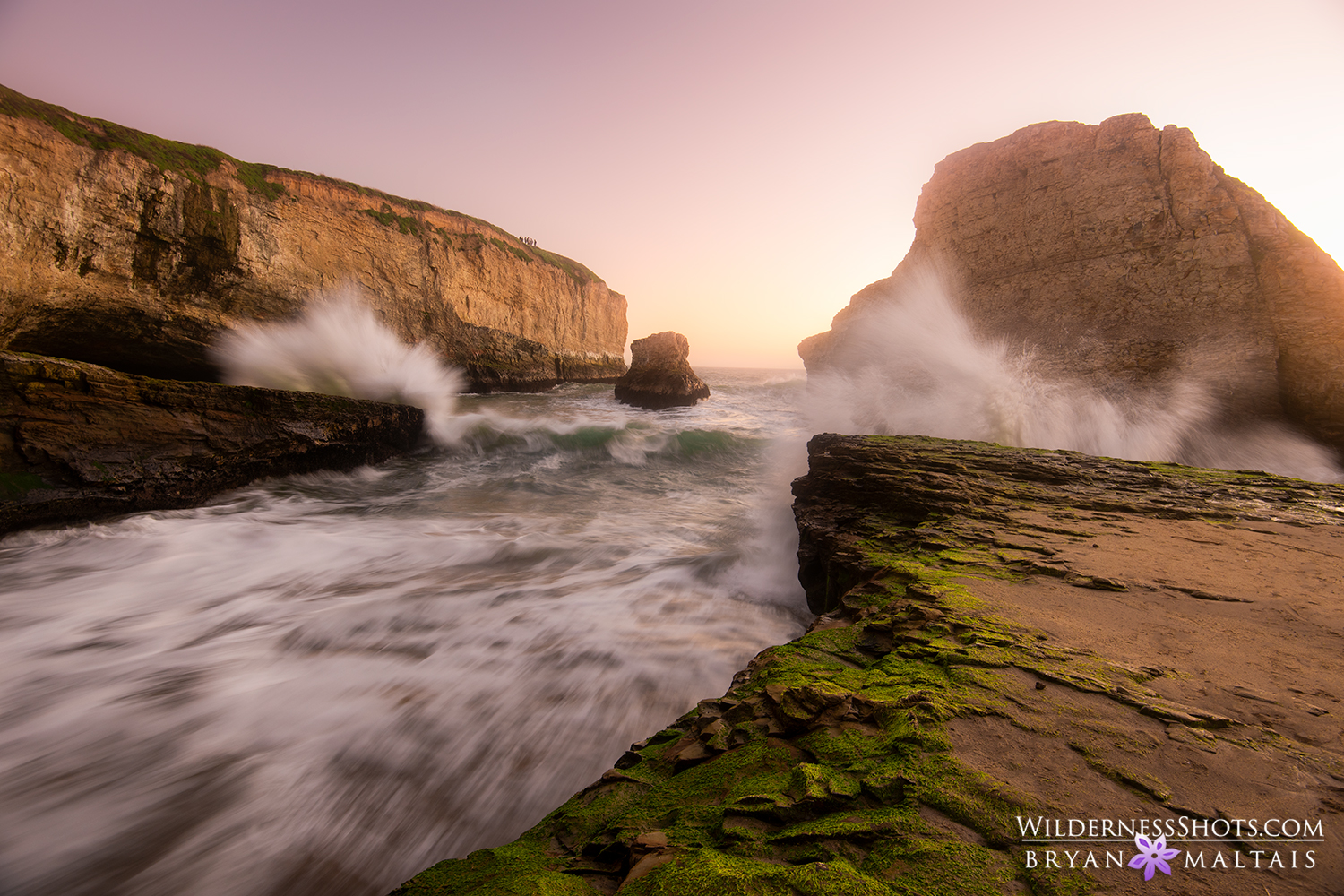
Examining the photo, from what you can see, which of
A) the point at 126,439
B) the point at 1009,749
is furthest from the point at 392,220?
the point at 1009,749

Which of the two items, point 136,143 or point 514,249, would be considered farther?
point 514,249

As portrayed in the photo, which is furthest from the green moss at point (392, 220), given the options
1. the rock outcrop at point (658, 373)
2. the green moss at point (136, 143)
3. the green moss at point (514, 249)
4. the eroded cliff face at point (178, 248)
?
the rock outcrop at point (658, 373)

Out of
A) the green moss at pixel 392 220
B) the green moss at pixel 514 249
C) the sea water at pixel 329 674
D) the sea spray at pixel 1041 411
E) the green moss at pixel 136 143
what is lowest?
the sea water at pixel 329 674

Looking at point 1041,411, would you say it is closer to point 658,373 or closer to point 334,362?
point 658,373

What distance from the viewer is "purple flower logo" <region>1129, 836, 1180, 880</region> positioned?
0.85 meters

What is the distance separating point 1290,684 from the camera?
4.56ft

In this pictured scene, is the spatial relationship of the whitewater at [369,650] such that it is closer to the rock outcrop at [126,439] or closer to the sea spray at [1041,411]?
the sea spray at [1041,411]

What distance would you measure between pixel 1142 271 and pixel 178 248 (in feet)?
71.3

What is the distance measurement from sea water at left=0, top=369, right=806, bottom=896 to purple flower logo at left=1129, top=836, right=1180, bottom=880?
6.87 feet

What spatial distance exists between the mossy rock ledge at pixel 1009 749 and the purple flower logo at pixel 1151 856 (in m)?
0.01

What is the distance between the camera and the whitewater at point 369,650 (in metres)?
1.95

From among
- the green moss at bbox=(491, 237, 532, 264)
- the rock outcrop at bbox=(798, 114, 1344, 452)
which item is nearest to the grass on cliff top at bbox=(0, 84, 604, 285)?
the green moss at bbox=(491, 237, 532, 264)

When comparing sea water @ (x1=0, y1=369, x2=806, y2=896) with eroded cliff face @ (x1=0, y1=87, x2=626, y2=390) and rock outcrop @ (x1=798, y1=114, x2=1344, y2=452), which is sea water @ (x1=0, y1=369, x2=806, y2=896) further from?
eroded cliff face @ (x1=0, y1=87, x2=626, y2=390)

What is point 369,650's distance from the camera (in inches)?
128
